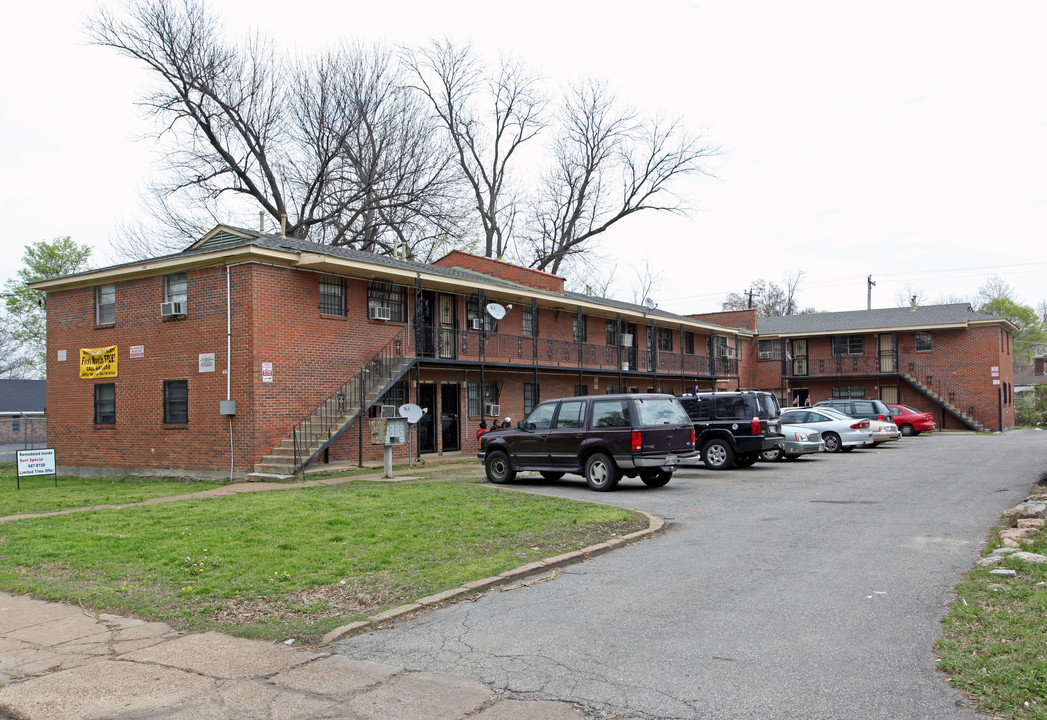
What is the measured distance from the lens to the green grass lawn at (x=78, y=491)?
13773 mm

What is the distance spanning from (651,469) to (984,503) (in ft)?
17.8

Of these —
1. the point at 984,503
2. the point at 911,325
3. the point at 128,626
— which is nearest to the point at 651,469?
the point at 984,503

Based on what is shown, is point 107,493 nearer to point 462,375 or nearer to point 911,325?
point 462,375

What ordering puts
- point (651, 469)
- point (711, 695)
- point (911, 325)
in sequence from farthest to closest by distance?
point (911, 325)
point (651, 469)
point (711, 695)

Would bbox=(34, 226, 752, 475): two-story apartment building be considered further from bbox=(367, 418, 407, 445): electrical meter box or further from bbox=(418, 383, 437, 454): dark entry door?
bbox=(367, 418, 407, 445): electrical meter box

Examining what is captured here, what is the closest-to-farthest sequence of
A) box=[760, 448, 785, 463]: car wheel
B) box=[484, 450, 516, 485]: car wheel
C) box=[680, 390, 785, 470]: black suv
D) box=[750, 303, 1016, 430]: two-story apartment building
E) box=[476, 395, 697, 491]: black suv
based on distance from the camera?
box=[476, 395, 697, 491]: black suv → box=[484, 450, 516, 485]: car wheel → box=[680, 390, 785, 470]: black suv → box=[760, 448, 785, 463]: car wheel → box=[750, 303, 1016, 430]: two-story apartment building

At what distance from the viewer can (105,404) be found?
21266mm

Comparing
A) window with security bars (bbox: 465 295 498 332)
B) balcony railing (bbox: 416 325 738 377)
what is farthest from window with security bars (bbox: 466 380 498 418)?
window with security bars (bbox: 465 295 498 332)

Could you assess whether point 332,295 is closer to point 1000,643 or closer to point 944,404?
point 1000,643

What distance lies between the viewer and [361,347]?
21203mm

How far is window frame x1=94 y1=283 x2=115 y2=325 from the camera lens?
2127 cm

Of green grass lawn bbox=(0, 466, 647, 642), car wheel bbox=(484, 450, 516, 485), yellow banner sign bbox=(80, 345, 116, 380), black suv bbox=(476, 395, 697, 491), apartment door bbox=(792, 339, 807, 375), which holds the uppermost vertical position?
apartment door bbox=(792, 339, 807, 375)

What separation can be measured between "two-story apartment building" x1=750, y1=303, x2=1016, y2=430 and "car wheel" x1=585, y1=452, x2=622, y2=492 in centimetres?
2729

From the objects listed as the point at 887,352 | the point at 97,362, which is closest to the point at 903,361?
the point at 887,352
